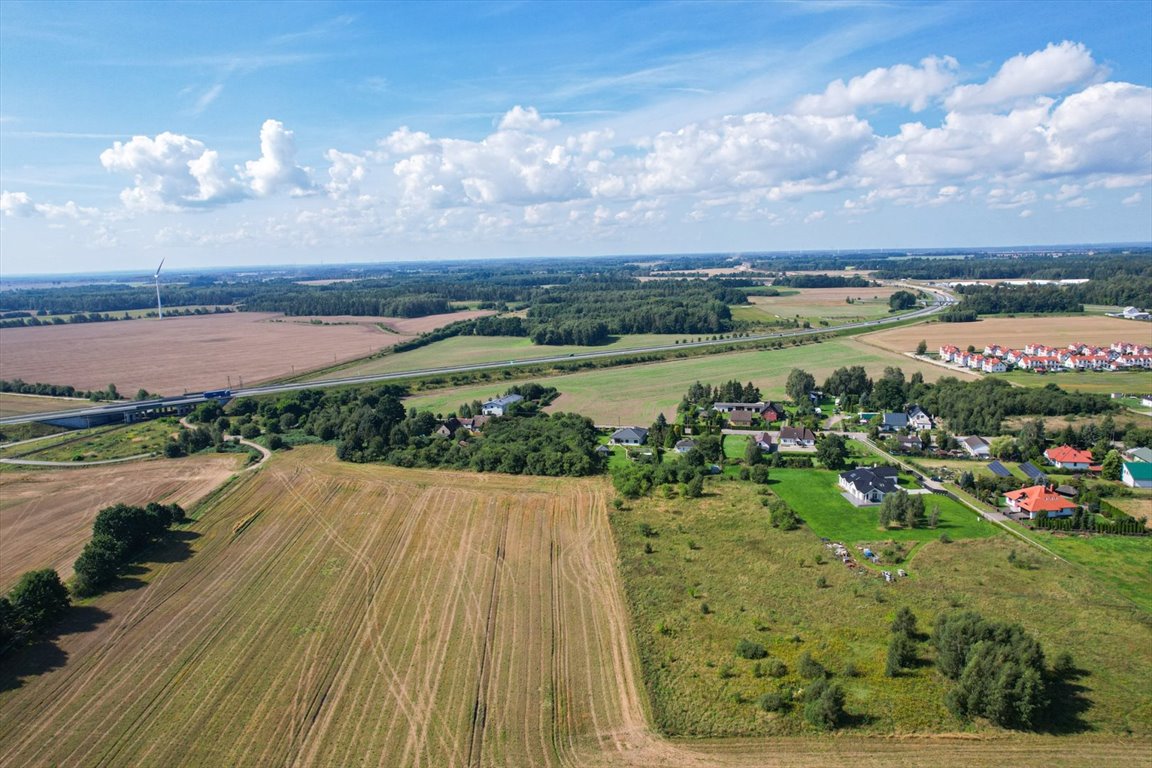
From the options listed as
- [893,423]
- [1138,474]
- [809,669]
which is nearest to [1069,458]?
[1138,474]

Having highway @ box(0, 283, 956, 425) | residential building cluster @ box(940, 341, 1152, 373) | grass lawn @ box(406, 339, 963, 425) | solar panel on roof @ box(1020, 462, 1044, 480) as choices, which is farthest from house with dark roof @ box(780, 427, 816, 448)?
highway @ box(0, 283, 956, 425)

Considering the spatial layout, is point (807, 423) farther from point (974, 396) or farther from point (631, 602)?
point (631, 602)

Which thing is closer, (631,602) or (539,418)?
(631,602)

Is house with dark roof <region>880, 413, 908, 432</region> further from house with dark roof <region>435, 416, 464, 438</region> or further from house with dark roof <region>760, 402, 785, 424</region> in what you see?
house with dark roof <region>435, 416, 464, 438</region>

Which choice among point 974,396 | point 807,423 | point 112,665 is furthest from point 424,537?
point 974,396

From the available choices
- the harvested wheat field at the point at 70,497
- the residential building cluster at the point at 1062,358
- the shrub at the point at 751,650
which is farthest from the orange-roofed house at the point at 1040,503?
the harvested wheat field at the point at 70,497

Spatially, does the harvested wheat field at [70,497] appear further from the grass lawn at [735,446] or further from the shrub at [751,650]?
the grass lawn at [735,446]
